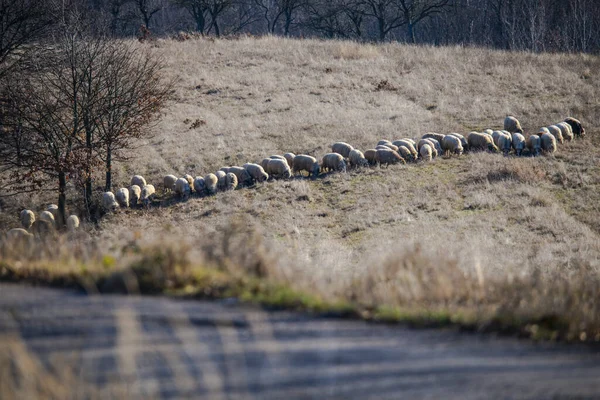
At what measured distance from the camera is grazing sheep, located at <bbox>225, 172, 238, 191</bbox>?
2167 centimetres

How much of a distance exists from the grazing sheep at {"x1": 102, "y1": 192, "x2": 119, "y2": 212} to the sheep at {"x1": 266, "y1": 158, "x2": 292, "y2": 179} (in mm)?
5484

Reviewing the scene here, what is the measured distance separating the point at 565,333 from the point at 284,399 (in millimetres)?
3191

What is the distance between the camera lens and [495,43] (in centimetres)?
7006

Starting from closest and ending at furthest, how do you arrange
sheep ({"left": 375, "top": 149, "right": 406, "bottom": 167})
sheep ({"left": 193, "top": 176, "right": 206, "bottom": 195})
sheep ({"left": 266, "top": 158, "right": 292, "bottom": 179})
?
sheep ({"left": 193, "top": 176, "right": 206, "bottom": 195}) → sheep ({"left": 266, "top": 158, "right": 292, "bottom": 179}) → sheep ({"left": 375, "top": 149, "right": 406, "bottom": 167})

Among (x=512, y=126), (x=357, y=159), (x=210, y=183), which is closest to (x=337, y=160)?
(x=357, y=159)

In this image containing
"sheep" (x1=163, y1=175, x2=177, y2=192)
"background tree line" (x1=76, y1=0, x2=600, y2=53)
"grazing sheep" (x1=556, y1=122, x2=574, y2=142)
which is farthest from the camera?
"background tree line" (x1=76, y1=0, x2=600, y2=53)

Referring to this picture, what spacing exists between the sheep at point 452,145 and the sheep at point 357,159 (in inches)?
130

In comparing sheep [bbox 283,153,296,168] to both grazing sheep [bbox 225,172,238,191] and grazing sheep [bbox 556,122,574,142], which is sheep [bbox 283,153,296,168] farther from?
grazing sheep [bbox 556,122,574,142]

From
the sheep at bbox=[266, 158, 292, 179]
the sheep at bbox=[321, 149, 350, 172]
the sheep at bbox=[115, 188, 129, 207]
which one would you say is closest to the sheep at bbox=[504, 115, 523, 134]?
the sheep at bbox=[321, 149, 350, 172]

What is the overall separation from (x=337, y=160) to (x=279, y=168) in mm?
2136

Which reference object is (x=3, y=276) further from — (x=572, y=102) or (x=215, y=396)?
(x=572, y=102)

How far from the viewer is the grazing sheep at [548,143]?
2292 centimetres

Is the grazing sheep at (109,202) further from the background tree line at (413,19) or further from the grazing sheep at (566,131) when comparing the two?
the background tree line at (413,19)

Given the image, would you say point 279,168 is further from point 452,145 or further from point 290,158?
point 452,145
